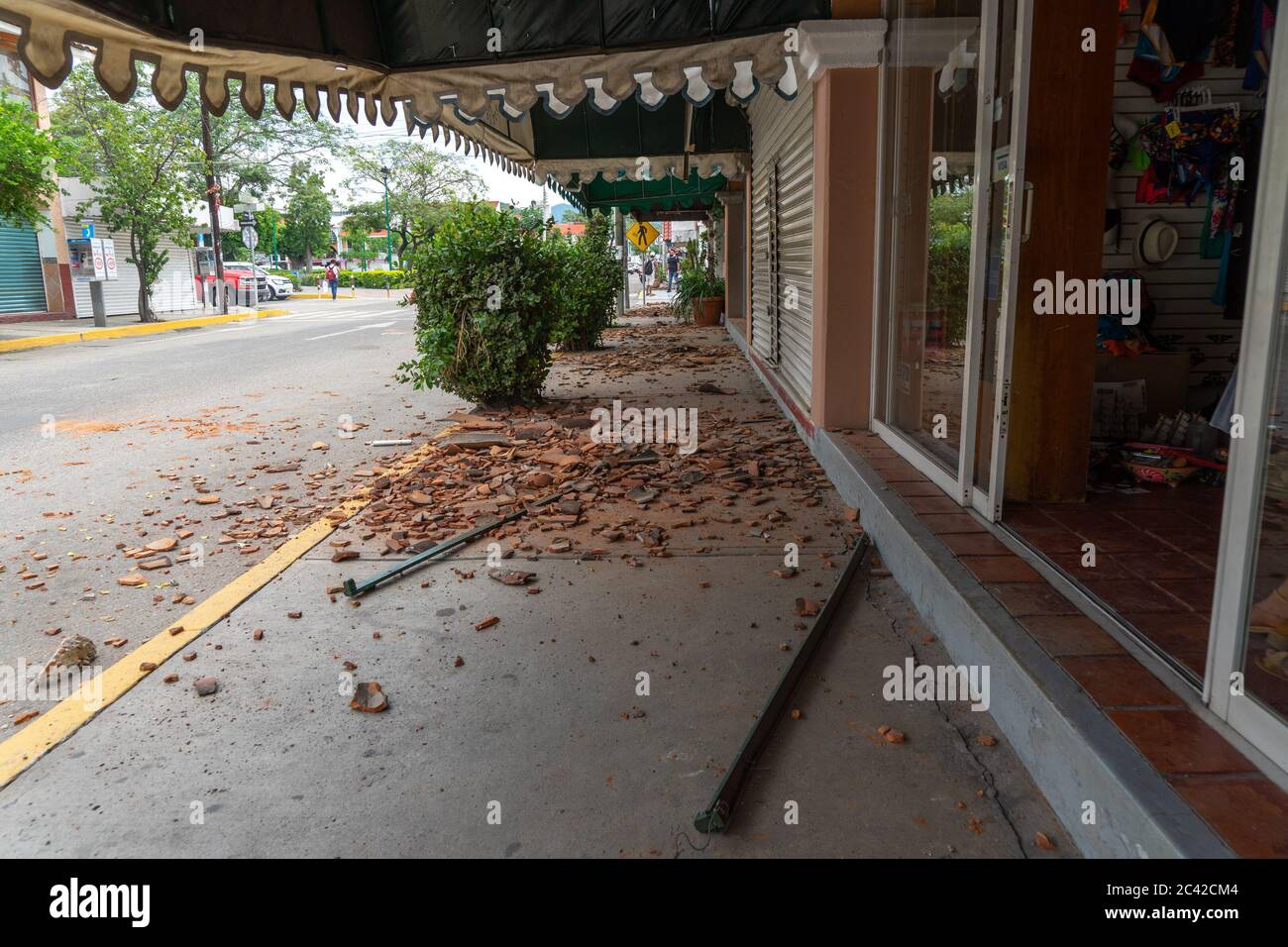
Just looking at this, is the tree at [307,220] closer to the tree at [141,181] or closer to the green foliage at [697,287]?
the tree at [141,181]

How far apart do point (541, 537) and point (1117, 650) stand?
10.8 feet

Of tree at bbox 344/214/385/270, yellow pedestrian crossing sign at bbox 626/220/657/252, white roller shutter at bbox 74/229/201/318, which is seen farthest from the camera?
tree at bbox 344/214/385/270

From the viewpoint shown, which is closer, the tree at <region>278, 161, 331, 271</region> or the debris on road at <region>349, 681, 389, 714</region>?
the debris on road at <region>349, 681, 389, 714</region>

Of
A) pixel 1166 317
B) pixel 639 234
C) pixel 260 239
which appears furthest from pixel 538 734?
pixel 260 239

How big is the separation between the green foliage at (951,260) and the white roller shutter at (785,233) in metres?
1.76

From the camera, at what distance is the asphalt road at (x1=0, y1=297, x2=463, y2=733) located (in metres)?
4.60

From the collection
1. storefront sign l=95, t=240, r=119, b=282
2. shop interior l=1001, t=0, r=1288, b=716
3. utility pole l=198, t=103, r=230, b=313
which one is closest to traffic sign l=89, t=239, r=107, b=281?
storefront sign l=95, t=240, r=119, b=282

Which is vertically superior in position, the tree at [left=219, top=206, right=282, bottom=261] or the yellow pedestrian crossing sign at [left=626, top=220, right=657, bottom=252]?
the tree at [left=219, top=206, right=282, bottom=261]

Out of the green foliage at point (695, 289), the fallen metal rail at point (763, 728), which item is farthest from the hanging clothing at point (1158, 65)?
the green foliage at point (695, 289)

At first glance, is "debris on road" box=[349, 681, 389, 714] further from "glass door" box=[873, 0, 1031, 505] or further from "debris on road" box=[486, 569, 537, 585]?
"glass door" box=[873, 0, 1031, 505]

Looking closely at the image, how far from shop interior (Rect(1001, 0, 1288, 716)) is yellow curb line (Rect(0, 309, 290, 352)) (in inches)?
832

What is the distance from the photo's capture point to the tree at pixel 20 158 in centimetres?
1850
